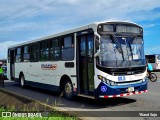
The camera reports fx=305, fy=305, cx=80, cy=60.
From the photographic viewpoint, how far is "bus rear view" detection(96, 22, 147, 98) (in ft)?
34.8

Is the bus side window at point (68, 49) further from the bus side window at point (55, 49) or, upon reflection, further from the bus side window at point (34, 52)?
the bus side window at point (34, 52)

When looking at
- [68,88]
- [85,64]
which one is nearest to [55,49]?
[68,88]

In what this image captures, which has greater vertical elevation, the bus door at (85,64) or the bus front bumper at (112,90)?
the bus door at (85,64)

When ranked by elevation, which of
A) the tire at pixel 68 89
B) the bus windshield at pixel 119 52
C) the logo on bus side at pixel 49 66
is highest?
the bus windshield at pixel 119 52

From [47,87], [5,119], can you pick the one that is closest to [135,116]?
[5,119]

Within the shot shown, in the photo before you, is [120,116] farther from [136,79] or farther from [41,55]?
[41,55]

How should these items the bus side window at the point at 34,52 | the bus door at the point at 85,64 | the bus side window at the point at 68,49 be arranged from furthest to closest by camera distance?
1. the bus side window at the point at 34,52
2. the bus side window at the point at 68,49
3. the bus door at the point at 85,64

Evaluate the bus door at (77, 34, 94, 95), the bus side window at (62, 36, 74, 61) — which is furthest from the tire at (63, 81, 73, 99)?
the bus side window at (62, 36, 74, 61)

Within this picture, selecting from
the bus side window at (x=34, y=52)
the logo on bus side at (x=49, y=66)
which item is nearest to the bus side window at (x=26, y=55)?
the bus side window at (x=34, y=52)

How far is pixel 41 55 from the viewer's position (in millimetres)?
16156

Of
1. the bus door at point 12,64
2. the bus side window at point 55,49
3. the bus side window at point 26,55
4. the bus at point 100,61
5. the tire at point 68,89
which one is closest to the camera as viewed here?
the bus at point 100,61

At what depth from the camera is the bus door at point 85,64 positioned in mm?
11273

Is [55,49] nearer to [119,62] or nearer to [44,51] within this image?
[44,51]

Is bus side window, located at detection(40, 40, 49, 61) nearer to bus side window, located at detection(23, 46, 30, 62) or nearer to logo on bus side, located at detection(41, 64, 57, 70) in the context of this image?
logo on bus side, located at detection(41, 64, 57, 70)
